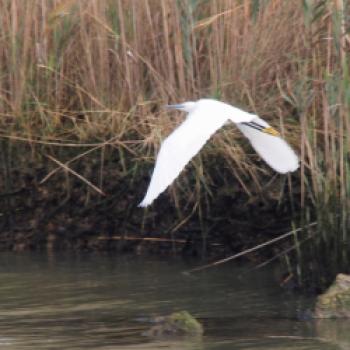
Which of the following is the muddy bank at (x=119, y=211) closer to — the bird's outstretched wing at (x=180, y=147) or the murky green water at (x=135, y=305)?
the murky green water at (x=135, y=305)

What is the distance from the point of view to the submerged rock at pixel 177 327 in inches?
174

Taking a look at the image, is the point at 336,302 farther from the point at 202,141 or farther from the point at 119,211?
the point at 119,211

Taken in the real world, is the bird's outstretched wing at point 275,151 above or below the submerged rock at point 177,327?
above

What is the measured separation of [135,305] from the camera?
5.12 metres

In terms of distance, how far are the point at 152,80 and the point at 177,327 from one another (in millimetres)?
2282

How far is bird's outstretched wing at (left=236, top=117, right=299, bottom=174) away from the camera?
16.3 feet

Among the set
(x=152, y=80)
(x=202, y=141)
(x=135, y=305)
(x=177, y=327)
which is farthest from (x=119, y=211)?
(x=177, y=327)

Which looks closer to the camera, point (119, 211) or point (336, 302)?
point (336, 302)

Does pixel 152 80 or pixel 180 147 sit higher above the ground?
pixel 152 80

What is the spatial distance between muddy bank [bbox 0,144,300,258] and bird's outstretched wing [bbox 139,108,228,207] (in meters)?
1.26

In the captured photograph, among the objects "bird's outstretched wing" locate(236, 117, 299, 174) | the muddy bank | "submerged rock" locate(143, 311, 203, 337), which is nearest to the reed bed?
the muddy bank

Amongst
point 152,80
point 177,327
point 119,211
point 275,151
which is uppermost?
point 152,80

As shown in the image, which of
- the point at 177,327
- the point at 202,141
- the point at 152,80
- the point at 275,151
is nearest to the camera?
the point at 177,327

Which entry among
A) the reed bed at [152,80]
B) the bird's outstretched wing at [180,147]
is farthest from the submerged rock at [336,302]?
the bird's outstretched wing at [180,147]
